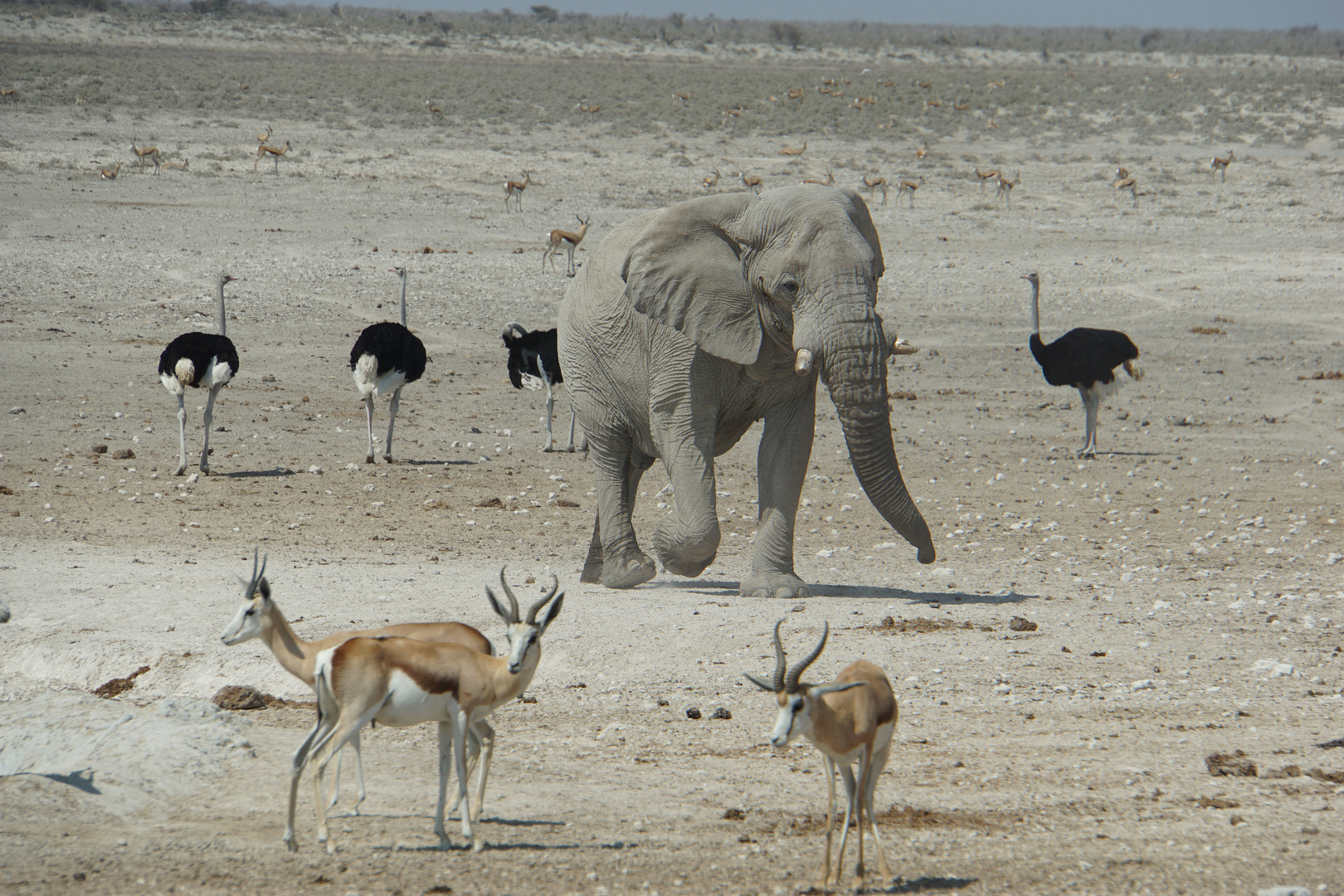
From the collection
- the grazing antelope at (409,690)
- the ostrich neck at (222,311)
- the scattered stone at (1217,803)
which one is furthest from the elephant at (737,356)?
the ostrich neck at (222,311)

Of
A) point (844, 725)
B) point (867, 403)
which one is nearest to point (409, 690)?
point (844, 725)

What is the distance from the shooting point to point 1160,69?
62.0 m

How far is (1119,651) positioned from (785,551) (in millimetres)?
2256

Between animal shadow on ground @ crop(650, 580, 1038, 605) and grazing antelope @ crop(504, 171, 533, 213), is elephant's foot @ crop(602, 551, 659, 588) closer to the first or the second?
animal shadow on ground @ crop(650, 580, 1038, 605)

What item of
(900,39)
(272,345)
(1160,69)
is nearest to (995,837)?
(272,345)

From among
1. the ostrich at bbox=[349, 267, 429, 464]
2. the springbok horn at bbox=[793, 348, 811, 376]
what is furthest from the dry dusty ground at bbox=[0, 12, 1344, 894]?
the springbok horn at bbox=[793, 348, 811, 376]

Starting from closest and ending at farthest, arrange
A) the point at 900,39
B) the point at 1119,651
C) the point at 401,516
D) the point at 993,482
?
the point at 1119,651, the point at 401,516, the point at 993,482, the point at 900,39

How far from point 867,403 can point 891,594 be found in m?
2.04

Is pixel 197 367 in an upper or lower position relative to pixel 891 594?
upper

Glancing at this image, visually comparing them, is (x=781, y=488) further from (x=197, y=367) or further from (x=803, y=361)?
(x=197, y=367)

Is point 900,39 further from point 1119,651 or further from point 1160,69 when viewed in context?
point 1119,651

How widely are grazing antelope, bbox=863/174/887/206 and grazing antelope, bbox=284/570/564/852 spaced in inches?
1040

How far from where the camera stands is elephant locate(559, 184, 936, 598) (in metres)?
8.05

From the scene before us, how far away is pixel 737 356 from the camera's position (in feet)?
28.5
